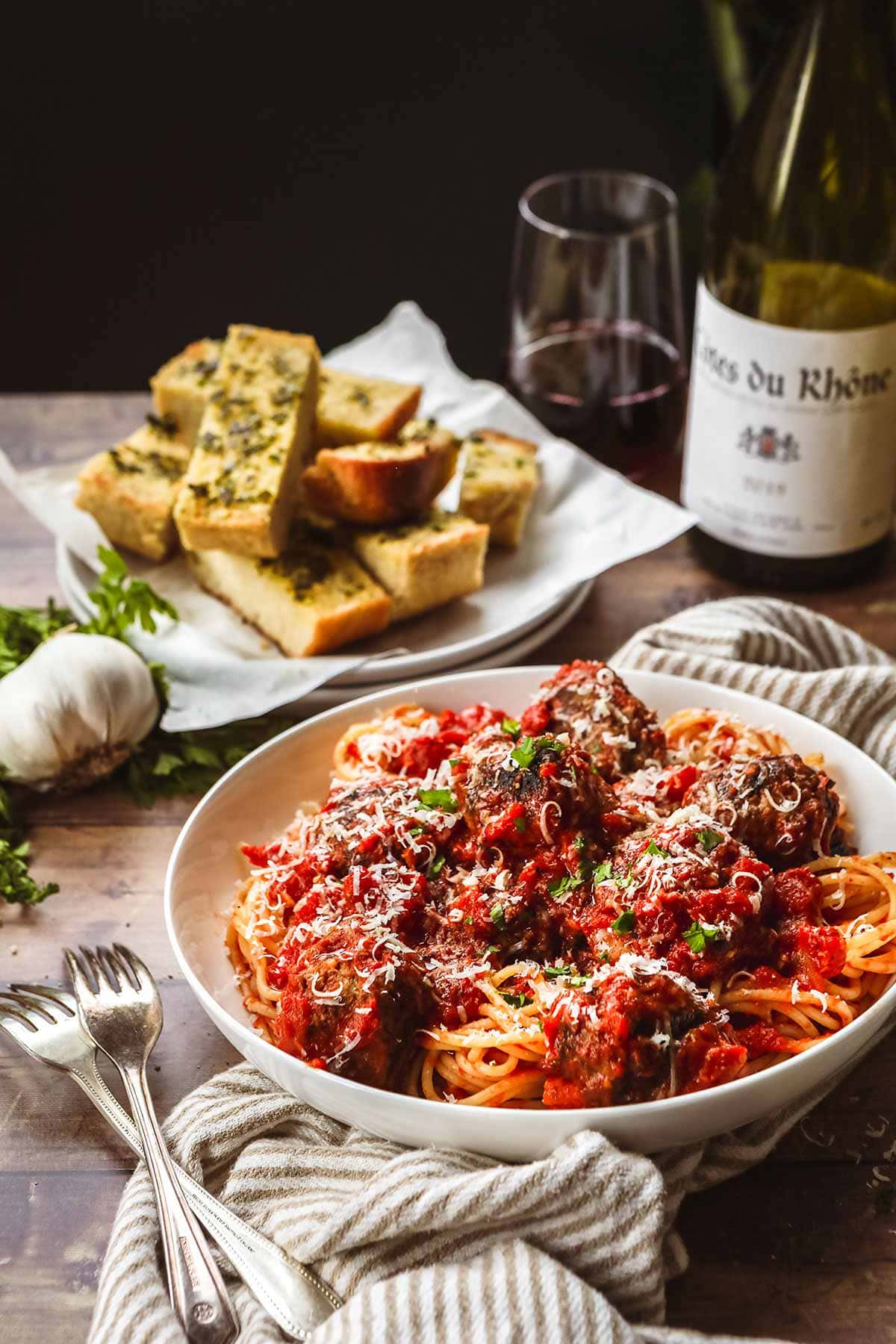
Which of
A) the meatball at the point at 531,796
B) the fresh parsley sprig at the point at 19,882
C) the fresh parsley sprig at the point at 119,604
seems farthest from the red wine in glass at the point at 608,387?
the fresh parsley sprig at the point at 19,882

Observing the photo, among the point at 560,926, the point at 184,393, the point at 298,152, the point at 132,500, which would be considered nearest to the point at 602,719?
the point at 560,926

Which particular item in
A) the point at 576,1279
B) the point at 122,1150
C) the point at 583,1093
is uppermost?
the point at 583,1093

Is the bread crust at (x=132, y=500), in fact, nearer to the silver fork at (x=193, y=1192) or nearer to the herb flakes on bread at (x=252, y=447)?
the herb flakes on bread at (x=252, y=447)

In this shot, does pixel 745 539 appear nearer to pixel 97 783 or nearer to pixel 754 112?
pixel 754 112

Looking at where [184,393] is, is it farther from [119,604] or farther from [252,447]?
[119,604]

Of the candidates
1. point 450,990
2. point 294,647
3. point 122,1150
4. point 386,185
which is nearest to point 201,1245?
point 122,1150

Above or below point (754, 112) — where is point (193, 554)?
below
